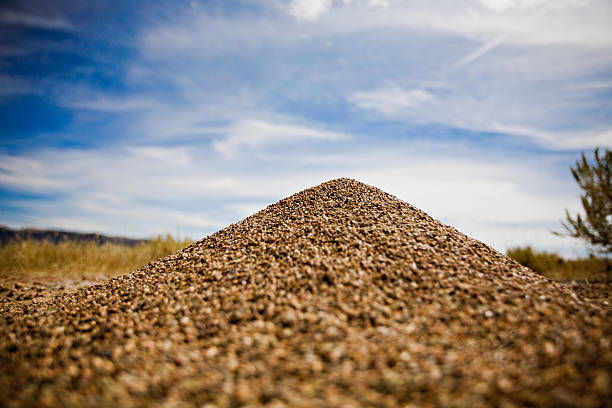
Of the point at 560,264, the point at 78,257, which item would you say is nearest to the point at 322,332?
the point at 78,257

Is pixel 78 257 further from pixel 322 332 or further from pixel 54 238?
pixel 322 332

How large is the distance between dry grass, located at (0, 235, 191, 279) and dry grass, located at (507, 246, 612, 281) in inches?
336

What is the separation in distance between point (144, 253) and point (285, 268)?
6542 mm

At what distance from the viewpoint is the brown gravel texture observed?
1.99m

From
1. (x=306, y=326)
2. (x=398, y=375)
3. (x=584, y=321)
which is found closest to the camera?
(x=398, y=375)

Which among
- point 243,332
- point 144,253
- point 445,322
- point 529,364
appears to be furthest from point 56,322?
point 144,253

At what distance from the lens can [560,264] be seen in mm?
9391

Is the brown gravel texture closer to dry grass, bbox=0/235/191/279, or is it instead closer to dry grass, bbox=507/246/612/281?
dry grass, bbox=0/235/191/279

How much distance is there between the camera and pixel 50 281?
701cm

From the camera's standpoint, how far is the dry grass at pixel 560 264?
342 inches

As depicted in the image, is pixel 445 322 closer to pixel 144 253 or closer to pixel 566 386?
pixel 566 386

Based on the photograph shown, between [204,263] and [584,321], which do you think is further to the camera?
[204,263]

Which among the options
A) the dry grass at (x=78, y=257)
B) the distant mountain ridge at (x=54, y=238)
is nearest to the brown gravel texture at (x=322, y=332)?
the dry grass at (x=78, y=257)

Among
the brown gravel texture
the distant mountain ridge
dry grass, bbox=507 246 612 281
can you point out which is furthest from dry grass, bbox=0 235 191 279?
dry grass, bbox=507 246 612 281
